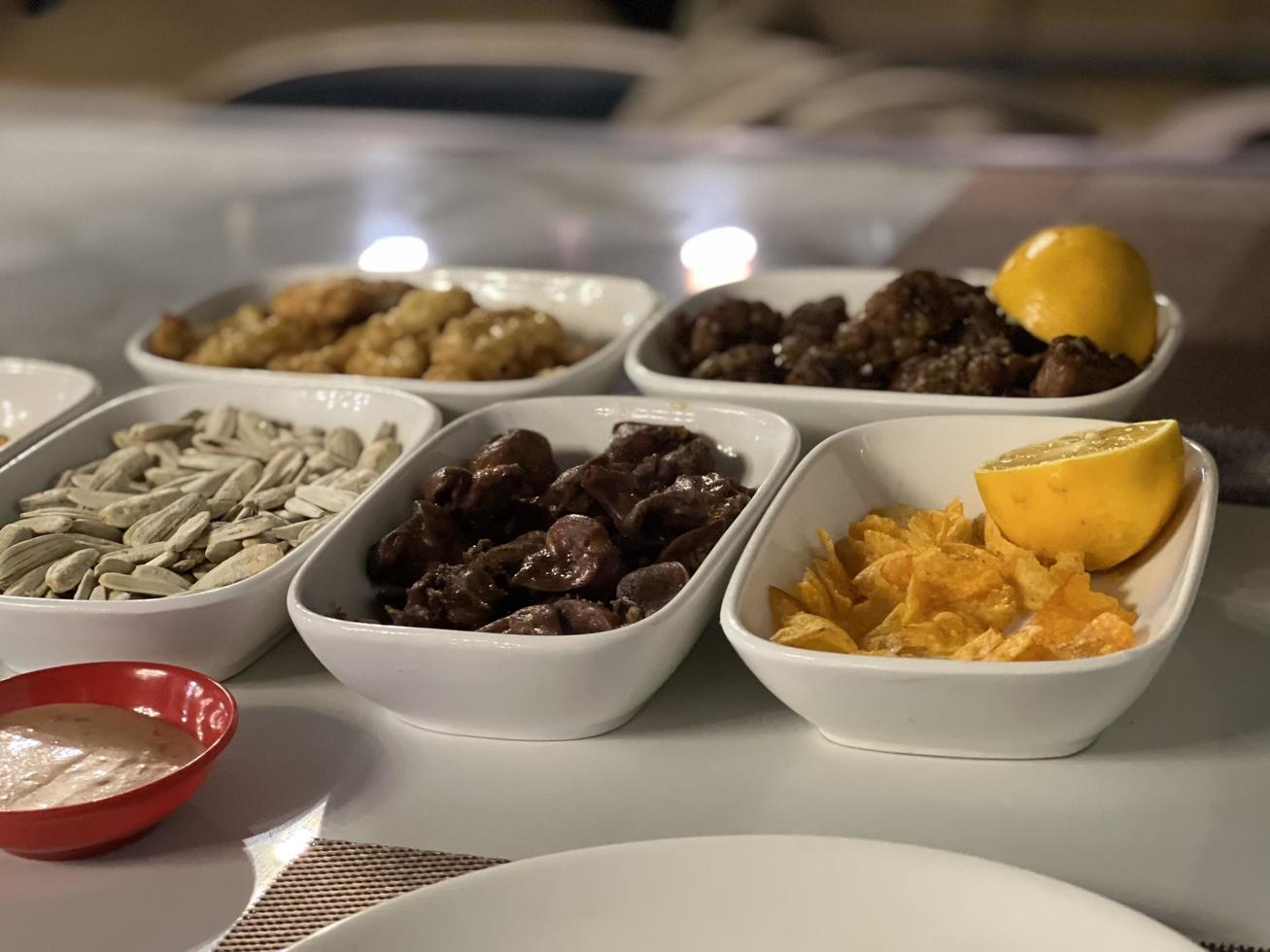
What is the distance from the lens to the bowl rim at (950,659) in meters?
0.98

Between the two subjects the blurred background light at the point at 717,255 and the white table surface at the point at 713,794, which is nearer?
the white table surface at the point at 713,794

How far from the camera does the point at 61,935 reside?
967 millimetres

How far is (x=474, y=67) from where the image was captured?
4.52m

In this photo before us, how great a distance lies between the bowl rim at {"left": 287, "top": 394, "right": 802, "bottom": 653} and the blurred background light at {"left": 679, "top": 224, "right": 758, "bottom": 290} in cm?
74

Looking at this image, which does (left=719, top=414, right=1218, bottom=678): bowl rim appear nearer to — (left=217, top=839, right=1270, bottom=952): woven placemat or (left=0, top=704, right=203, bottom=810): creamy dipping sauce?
(left=217, top=839, right=1270, bottom=952): woven placemat

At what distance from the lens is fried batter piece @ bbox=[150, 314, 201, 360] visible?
1.81m

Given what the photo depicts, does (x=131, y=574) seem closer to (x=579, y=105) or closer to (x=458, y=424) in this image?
(x=458, y=424)

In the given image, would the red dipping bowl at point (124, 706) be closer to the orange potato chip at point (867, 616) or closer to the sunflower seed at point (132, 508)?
the sunflower seed at point (132, 508)

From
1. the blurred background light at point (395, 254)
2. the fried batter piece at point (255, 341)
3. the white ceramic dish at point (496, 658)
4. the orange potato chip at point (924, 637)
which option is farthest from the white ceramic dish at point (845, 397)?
the blurred background light at point (395, 254)

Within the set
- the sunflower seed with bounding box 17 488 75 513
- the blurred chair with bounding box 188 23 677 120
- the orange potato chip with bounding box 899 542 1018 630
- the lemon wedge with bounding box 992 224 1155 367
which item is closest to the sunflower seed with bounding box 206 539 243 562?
the sunflower seed with bounding box 17 488 75 513

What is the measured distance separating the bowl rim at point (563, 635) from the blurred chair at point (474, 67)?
3.11 metres

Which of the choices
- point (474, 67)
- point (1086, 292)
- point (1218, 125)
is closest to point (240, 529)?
point (1086, 292)

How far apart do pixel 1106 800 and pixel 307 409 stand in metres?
0.93

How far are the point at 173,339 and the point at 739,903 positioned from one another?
3.94 ft
